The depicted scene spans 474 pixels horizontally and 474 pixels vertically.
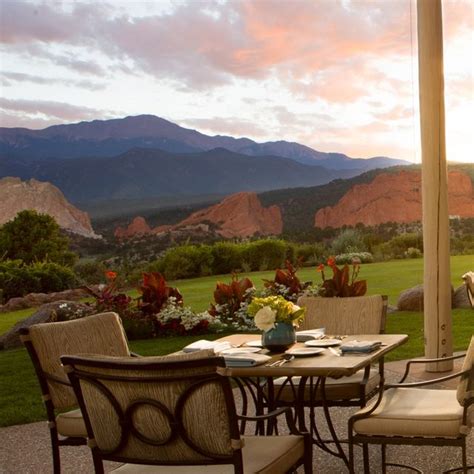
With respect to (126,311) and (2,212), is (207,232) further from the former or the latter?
(126,311)

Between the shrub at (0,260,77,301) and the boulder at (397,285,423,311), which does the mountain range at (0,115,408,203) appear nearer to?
the shrub at (0,260,77,301)

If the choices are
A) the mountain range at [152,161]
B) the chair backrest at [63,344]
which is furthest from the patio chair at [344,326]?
the mountain range at [152,161]

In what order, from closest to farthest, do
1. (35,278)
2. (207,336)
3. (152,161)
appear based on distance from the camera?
(207,336)
(35,278)
(152,161)

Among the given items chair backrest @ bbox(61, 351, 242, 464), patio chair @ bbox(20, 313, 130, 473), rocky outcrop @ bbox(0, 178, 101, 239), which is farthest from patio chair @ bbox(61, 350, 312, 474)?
rocky outcrop @ bbox(0, 178, 101, 239)

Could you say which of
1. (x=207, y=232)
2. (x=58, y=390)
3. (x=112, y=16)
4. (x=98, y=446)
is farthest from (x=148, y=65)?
(x=98, y=446)

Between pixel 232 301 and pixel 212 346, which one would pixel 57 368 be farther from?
pixel 232 301

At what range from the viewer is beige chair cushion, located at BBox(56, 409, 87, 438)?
3395 millimetres

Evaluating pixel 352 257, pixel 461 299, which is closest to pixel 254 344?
pixel 461 299

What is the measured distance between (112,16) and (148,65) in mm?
930

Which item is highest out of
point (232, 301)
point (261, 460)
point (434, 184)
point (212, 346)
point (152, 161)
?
point (152, 161)

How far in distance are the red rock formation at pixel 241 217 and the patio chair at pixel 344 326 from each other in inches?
310

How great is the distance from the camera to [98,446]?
8.67 ft

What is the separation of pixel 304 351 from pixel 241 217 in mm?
9911

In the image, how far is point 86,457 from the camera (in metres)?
4.39
